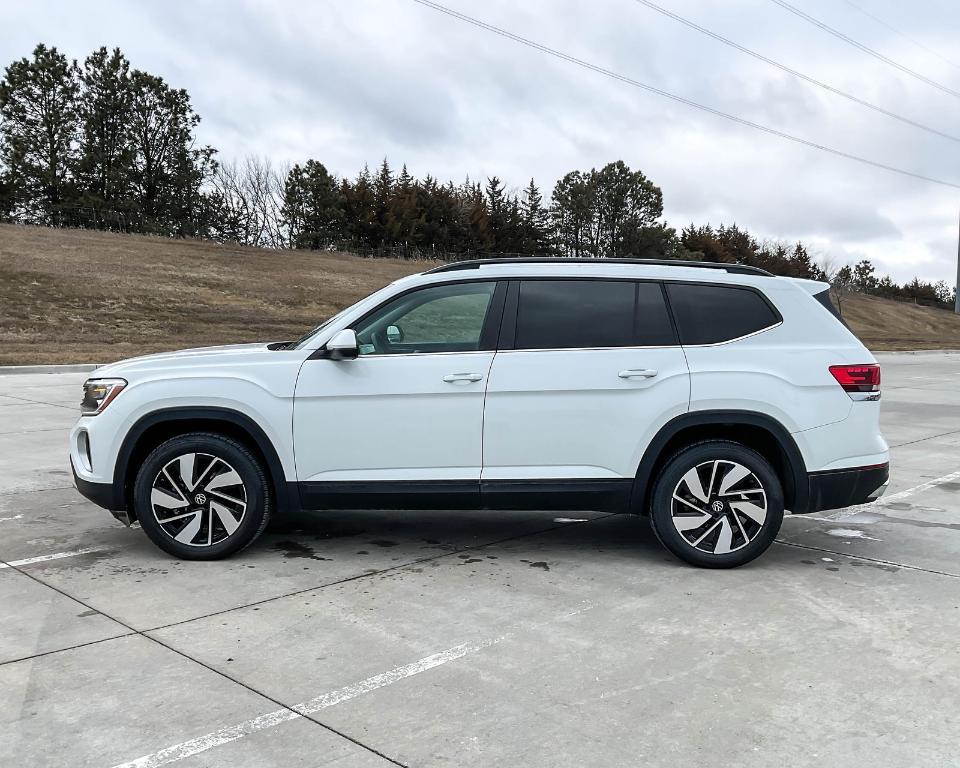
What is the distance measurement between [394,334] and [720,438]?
80.3 inches

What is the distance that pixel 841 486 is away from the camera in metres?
5.30

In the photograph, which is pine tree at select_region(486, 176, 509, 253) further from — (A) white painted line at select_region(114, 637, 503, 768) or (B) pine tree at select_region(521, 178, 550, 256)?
(A) white painted line at select_region(114, 637, 503, 768)

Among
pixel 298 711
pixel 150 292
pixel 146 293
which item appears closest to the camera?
pixel 298 711

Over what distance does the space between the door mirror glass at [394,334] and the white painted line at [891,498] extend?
356 centimetres

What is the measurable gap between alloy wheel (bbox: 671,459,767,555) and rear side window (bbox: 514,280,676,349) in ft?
2.66

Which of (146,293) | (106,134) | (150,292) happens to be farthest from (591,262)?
(106,134)

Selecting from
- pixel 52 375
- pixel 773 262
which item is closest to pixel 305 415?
pixel 52 375

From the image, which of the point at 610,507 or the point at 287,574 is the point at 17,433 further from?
the point at 610,507

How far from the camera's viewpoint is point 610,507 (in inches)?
208

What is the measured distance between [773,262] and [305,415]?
95.3 meters

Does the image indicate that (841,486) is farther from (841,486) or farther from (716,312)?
(716,312)

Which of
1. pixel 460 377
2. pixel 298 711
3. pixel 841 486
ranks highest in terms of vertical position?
pixel 460 377

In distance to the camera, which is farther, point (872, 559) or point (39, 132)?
point (39, 132)

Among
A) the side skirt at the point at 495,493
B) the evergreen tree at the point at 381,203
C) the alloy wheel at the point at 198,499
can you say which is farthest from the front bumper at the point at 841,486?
the evergreen tree at the point at 381,203
